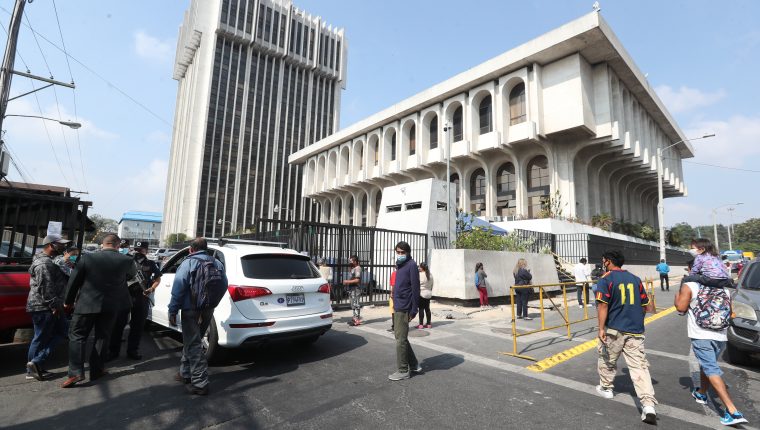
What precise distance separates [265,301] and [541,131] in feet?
96.2

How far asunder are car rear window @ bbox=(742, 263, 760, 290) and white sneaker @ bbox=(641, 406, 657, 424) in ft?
14.8

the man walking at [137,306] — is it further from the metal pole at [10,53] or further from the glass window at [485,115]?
the glass window at [485,115]

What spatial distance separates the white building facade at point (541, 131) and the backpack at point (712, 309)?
61.2 ft

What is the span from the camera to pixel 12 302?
15.6ft

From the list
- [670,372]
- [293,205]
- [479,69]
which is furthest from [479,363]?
[293,205]

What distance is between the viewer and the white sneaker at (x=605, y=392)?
4.18 m

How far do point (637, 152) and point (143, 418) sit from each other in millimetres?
38548

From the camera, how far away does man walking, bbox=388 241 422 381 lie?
476 centimetres

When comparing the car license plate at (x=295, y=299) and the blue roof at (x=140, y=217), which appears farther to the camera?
the blue roof at (x=140, y=217)

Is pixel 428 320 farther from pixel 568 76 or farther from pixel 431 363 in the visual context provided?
pixel 568 76

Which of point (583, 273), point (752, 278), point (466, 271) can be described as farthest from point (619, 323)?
point (583, 273)

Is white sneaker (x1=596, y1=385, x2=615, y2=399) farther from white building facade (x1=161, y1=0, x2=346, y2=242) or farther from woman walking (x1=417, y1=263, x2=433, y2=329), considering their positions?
white building facade (x1=161, y1=0, x2=346, y2=242)

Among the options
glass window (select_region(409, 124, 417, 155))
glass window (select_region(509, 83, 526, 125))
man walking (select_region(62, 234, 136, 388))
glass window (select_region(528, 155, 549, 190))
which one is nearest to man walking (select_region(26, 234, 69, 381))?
man walking (select_region(62, 234, 136, 388))

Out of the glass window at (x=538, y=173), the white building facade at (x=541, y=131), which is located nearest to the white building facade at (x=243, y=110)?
the white building facade at (x=541, y=131)
